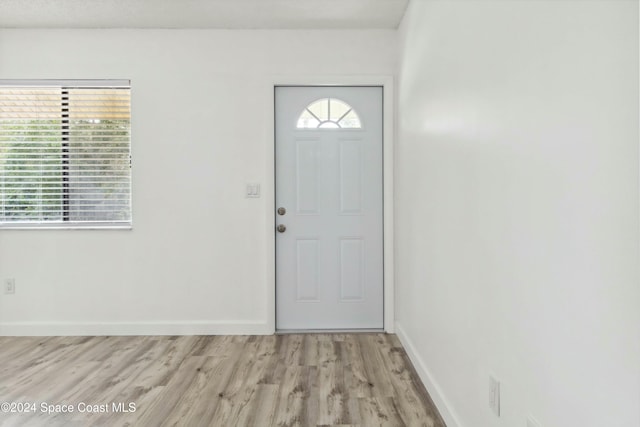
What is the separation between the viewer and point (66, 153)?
360 centimetres

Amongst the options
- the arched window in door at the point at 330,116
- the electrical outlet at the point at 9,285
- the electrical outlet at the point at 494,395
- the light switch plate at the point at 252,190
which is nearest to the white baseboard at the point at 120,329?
the electrical outlet at the point at 9,285

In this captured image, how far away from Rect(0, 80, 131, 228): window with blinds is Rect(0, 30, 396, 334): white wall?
11 cm

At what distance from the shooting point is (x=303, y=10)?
3.21m

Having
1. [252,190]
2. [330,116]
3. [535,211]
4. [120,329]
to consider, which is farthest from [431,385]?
[120,329]

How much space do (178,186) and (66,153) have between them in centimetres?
94

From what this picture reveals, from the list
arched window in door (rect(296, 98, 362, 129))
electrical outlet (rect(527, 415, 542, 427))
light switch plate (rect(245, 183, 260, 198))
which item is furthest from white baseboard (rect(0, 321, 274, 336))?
electrical outlet (rect(527, 415, 542, 427))

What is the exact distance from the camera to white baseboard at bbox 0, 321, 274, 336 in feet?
11.7

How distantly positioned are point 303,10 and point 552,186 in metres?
2.56

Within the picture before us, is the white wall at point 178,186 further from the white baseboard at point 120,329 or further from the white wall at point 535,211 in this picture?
the white wall at point 535,211

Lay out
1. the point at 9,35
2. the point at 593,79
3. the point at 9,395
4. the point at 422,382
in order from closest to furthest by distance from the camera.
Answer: the point at 593,79
the point at 9,395
the point at 422,382
the point at 9,35

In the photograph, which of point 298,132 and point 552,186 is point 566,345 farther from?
point 298,132

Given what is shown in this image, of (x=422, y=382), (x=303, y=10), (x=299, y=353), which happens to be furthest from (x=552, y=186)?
(x=303, y=10)

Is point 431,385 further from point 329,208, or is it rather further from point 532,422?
point 329,208

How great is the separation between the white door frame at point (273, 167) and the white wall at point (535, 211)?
3.63 feet
